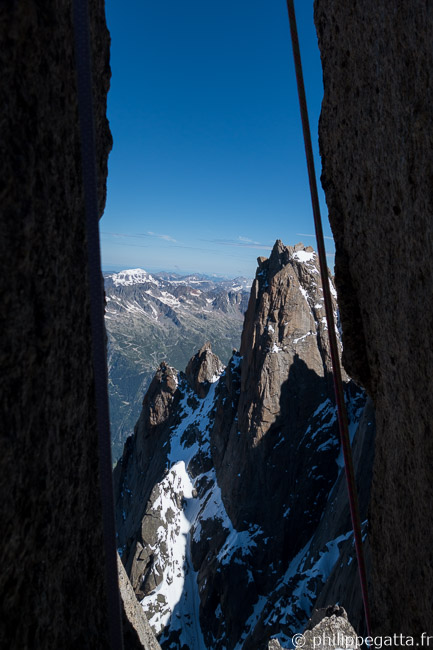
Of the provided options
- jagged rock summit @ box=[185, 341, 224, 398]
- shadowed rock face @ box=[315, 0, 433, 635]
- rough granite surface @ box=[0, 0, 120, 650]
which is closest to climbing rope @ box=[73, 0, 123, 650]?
rough granite surface @ box=[0, 0, 120, 650]

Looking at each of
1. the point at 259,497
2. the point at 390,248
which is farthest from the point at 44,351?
the point at 259,497

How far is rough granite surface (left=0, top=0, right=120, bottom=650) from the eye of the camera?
7.89 ft

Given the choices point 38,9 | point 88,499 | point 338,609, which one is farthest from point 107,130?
point 338,609

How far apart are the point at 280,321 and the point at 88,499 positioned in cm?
6299

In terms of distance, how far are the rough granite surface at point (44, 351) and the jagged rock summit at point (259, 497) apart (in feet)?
136

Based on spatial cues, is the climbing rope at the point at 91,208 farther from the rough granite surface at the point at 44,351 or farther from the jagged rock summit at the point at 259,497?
the jagged rock summit at the point at 259,497

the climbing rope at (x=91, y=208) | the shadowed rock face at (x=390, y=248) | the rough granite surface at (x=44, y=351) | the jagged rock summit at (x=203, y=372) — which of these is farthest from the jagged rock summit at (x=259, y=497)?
the climbing rope at (x=91, y=208)

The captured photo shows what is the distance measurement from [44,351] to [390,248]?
4.54 m

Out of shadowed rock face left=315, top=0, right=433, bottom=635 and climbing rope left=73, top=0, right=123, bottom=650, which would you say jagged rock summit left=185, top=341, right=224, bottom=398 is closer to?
shadowed rock face left=315, top=0, right=433, bottom=635

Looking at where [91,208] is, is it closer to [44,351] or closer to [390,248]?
[44,351]

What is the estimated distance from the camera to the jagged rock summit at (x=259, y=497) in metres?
49.3

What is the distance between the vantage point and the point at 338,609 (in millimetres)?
16188

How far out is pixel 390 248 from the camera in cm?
523

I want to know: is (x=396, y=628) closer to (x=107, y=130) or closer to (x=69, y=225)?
(x=69, y=225)
